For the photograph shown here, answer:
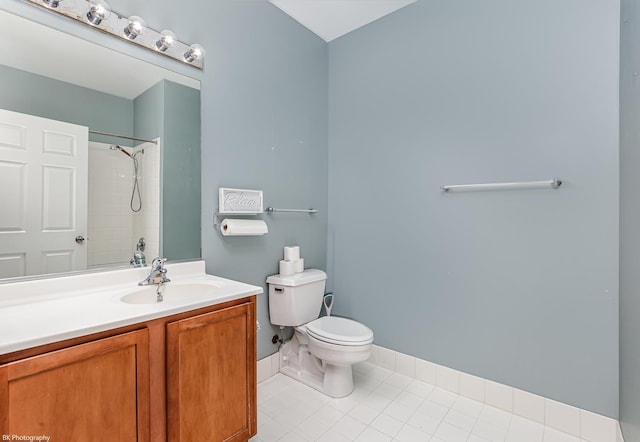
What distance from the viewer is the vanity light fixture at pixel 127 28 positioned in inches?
52.6

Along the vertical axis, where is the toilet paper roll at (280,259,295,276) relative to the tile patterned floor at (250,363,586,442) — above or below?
above

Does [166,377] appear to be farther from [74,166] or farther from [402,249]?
[402,249]

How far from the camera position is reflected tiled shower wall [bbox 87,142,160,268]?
1430 millimetres

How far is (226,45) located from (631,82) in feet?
6.67

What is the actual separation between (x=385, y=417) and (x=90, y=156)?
2.03 m

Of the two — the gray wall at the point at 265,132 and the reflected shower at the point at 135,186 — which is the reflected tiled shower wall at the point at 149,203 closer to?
the reflected shower at the point at 135,186

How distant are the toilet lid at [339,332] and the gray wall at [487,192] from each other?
393 mm

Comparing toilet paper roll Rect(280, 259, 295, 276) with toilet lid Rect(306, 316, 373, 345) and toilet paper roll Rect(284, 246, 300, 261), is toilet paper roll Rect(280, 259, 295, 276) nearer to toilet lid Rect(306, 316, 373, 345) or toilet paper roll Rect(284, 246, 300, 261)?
toilet paper roll Rect(284, 246, 300, 261)

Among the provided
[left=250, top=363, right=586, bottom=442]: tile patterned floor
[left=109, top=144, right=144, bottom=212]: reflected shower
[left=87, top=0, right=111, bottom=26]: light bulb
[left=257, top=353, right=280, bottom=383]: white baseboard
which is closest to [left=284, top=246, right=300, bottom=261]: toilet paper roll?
[left=257, top=353, right=280, bottom=383]: white baseboard

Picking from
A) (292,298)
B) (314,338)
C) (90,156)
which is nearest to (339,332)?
(314,338)

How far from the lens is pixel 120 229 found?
1512mm

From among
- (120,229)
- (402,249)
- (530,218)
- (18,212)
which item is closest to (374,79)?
(402,249)

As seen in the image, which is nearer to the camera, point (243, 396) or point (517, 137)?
point (243, 396)

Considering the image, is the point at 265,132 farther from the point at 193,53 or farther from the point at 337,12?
the point at 337,12
